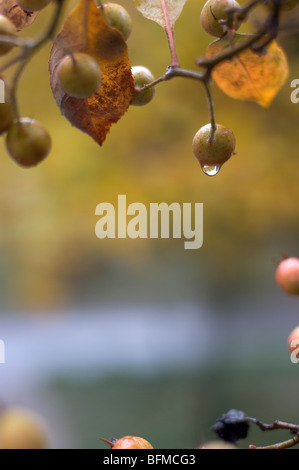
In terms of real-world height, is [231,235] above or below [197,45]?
below

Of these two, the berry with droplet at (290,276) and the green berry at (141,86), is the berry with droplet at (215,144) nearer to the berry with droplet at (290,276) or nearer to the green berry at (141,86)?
the green berry at (141,86)

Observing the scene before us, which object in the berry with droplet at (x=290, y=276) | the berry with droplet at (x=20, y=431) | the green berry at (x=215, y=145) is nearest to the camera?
the berry with droplet at (x=20, y=431)

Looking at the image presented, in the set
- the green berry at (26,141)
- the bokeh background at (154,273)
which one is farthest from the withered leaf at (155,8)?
the bokeh background at (154,273)

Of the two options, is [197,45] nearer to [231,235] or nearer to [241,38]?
[231,235]

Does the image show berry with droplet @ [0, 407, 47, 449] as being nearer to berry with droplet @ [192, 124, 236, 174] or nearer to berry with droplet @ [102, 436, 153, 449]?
berry with droplet @ [102, 436, 153, 449]

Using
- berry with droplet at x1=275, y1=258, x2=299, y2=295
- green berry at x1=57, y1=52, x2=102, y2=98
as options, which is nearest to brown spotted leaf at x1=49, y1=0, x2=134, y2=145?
green berry at x1=57, y1=52, x2=102, y2=98

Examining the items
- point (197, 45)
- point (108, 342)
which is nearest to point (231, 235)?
point (197, 45)

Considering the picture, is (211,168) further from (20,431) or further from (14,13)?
(20,431)

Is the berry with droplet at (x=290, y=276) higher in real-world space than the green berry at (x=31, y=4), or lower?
lower
